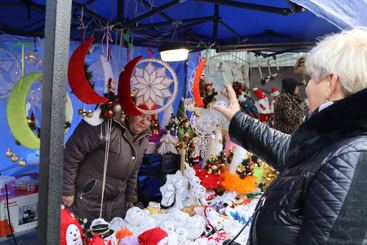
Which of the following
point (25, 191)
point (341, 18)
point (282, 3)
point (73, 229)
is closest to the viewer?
point (341, 18)

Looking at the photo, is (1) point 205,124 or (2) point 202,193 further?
(1) point 205,124

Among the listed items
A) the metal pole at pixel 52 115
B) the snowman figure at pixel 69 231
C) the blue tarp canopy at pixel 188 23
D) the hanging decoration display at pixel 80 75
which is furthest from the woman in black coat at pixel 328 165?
the blue tarp canopy at pixel 188 23

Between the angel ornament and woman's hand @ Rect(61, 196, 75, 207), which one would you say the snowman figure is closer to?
woman's hand @ Rect(61, 196, 75, 207)

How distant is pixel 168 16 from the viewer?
302 centimetres

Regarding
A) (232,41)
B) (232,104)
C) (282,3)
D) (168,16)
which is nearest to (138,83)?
(232,104)

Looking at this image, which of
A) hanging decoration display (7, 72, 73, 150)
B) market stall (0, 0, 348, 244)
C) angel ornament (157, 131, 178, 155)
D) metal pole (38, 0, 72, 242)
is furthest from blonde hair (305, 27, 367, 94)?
angel ornament (157, 131, 178, 155)

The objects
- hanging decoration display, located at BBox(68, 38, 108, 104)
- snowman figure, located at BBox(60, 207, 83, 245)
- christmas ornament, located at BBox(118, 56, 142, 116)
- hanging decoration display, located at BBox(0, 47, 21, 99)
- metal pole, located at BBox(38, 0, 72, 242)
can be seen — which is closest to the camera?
metal pole, located at BBox(38, 0, 72, 242)

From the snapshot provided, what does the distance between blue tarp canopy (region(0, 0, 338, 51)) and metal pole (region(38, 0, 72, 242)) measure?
153cm

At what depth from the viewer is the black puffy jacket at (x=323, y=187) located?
2.29 ft

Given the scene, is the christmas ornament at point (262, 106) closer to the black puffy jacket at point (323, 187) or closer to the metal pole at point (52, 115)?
the black puffy jacket at point (323, 187)

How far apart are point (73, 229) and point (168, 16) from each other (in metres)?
2.08

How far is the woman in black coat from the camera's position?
27.6 inches

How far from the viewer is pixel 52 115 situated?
653 mm

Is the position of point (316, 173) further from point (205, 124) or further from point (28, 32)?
point (28, 32)
